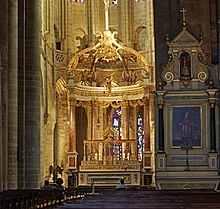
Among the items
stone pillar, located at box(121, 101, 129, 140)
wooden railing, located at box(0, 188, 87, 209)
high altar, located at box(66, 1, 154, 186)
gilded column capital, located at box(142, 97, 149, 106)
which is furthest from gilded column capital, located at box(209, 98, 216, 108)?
stone pillar, located at box(121, 101, 129, 140)

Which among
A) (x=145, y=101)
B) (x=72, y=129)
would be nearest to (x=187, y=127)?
(x=145, y=101)

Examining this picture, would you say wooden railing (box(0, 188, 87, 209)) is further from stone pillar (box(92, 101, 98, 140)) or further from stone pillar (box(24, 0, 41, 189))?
stone pillar (box(92, 101, 98, 140))

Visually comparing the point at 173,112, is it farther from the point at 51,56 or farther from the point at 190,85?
the point at 51,56

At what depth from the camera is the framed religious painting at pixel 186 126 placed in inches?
1080

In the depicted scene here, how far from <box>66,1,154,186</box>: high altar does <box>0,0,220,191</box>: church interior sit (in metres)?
0.06

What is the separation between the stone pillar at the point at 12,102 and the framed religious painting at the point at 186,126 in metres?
8.50

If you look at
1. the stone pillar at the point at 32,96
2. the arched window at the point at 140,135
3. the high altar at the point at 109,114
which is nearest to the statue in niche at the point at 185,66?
the stone pillar at the point at 32,96

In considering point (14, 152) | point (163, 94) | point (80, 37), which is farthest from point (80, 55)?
point (14, 152)

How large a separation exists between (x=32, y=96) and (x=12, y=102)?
8.86 feet

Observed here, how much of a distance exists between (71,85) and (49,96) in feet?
4.55

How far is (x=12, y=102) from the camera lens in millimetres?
21109

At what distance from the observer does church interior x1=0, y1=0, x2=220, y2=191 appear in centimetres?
2306

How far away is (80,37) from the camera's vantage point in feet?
133

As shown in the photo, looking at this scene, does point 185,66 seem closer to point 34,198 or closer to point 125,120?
point 125,120
